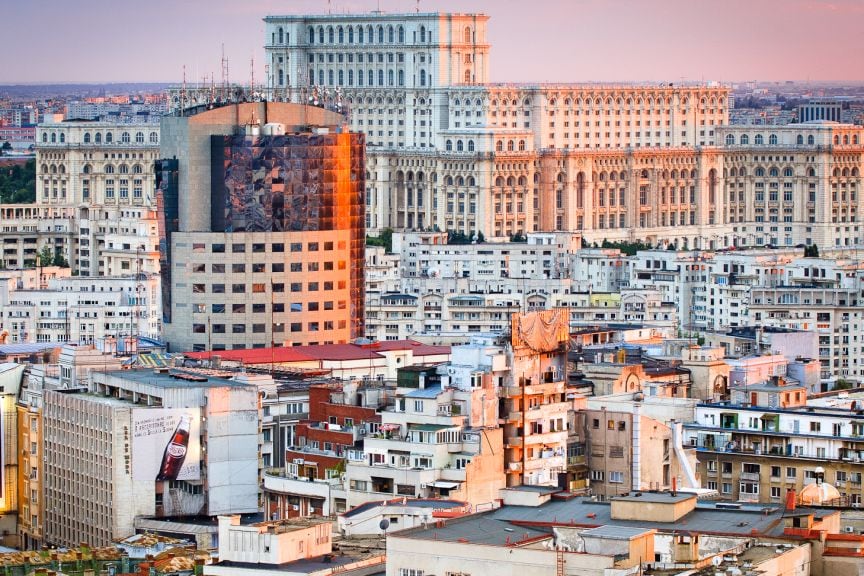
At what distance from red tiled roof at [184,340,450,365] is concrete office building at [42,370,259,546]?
2326cm

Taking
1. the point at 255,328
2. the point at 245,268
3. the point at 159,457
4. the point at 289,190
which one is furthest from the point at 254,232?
the point at 159,457

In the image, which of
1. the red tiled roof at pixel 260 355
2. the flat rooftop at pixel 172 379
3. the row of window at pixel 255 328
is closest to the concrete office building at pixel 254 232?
the row of window at pixel 255 328

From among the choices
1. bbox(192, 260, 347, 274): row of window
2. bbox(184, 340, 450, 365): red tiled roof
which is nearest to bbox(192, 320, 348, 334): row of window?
bbox(192, 260, 347, 274): row of window

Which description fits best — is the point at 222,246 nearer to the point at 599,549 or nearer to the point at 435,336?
the point at 435,336

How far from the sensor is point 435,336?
154m

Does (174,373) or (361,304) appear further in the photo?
(361,304)

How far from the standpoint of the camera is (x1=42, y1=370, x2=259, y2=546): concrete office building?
96.8 metres

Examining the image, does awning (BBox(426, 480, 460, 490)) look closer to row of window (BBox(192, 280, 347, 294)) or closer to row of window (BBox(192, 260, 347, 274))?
row of window (BBox(192, 280, 347, 294))

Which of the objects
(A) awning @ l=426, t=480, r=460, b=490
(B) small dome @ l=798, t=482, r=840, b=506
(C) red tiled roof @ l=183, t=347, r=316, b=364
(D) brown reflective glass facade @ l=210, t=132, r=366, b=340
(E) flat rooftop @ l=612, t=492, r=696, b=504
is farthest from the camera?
(D) brown reflective glass facade @ l=210, t=132, r=366, b=340

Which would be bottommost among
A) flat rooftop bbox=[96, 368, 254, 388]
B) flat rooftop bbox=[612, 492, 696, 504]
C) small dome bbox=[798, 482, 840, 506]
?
small dome bbox=[798, 482, 840, 506]

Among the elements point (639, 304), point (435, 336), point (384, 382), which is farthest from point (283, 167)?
point (639, 304)

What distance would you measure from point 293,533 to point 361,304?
67727 millimetres

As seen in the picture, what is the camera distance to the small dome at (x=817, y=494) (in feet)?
271

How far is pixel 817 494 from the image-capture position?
8344 cm
